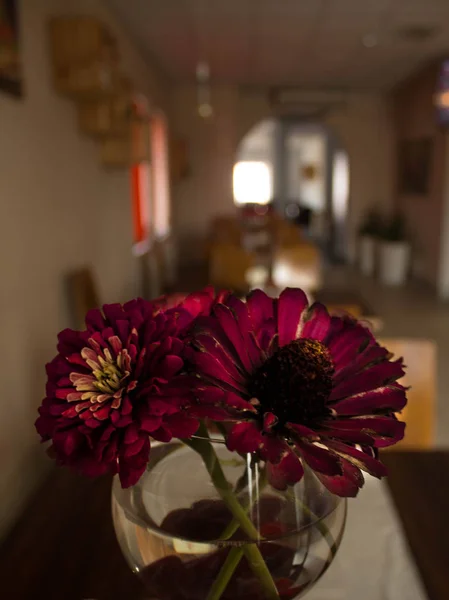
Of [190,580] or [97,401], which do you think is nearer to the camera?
[97,401]

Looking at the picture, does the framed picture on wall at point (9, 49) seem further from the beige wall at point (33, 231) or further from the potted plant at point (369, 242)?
the potted plant at point (369, 242)

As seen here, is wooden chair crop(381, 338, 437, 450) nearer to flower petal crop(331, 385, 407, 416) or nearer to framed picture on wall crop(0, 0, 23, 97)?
flower petal crop(331, 385, 407, 416)

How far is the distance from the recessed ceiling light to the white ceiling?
0.05m

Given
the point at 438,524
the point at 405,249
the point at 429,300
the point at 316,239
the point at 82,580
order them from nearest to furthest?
the point at 82,580 < the point at 438,524 < the point at 429,300 < the point at 405,249 < the point at 316,239

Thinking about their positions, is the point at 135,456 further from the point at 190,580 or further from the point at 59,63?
the point at 59,63

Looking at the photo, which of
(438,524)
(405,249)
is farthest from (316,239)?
(438,524)

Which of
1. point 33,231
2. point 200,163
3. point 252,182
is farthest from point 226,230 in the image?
point 252,182

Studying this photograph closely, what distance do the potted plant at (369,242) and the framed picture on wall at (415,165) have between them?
2.17 feet

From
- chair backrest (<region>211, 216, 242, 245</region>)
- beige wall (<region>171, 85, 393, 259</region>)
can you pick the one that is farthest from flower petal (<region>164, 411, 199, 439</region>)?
beige wall (<region>171, 85, 393, 259</region>)

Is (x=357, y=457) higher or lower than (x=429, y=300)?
higher

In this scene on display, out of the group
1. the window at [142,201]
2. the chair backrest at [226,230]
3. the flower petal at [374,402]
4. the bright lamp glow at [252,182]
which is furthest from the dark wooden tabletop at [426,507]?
the bright lamp glow at [252,182]

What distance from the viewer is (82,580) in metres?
0.91

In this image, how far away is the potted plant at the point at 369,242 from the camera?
900 cm

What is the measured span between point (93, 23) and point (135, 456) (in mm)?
2811
